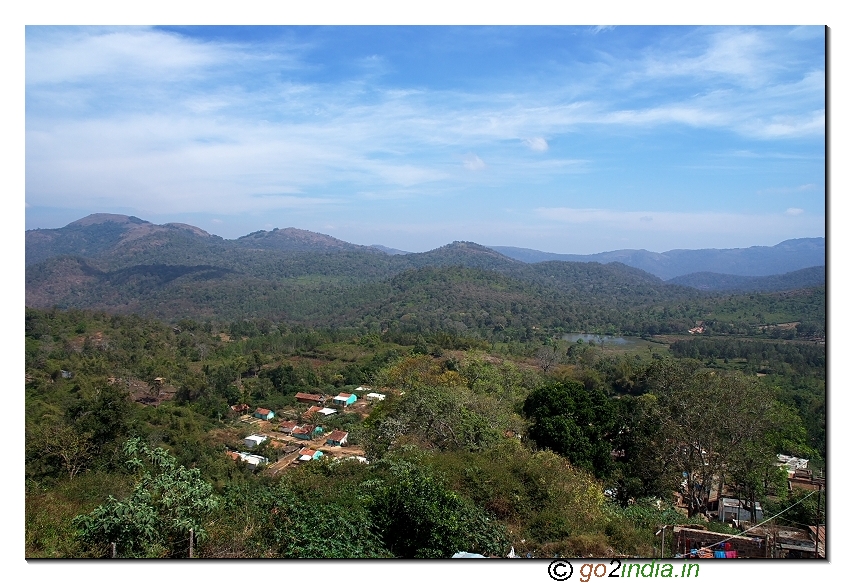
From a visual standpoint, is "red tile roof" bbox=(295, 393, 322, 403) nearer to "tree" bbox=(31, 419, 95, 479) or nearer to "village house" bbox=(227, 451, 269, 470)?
"village house" bbox=(227, 451, 269, 470)

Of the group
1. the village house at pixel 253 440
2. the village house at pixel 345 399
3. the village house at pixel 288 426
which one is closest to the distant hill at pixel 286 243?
the village house at pixel 345 399

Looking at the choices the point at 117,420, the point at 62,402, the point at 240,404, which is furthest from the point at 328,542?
the point at 240,404

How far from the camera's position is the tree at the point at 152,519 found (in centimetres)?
400

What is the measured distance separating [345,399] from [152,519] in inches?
814

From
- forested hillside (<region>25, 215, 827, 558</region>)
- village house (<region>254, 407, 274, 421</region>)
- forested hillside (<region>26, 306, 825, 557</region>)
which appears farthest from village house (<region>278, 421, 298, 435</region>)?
village house (<region>254, 407, 274, 421</region>)

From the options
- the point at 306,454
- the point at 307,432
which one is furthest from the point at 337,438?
the point at 307,432

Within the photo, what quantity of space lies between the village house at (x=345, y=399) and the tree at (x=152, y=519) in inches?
794

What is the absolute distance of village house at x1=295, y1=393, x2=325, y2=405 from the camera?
2534 cm

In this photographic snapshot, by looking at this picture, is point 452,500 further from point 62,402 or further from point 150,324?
point 150,324

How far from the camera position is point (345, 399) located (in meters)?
24.4

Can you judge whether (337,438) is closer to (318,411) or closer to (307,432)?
(307,432)

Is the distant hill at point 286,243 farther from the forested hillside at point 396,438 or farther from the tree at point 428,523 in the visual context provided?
the tree at point 428,523

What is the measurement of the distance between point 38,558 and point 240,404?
2184 centimetres

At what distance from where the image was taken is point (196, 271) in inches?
3949
